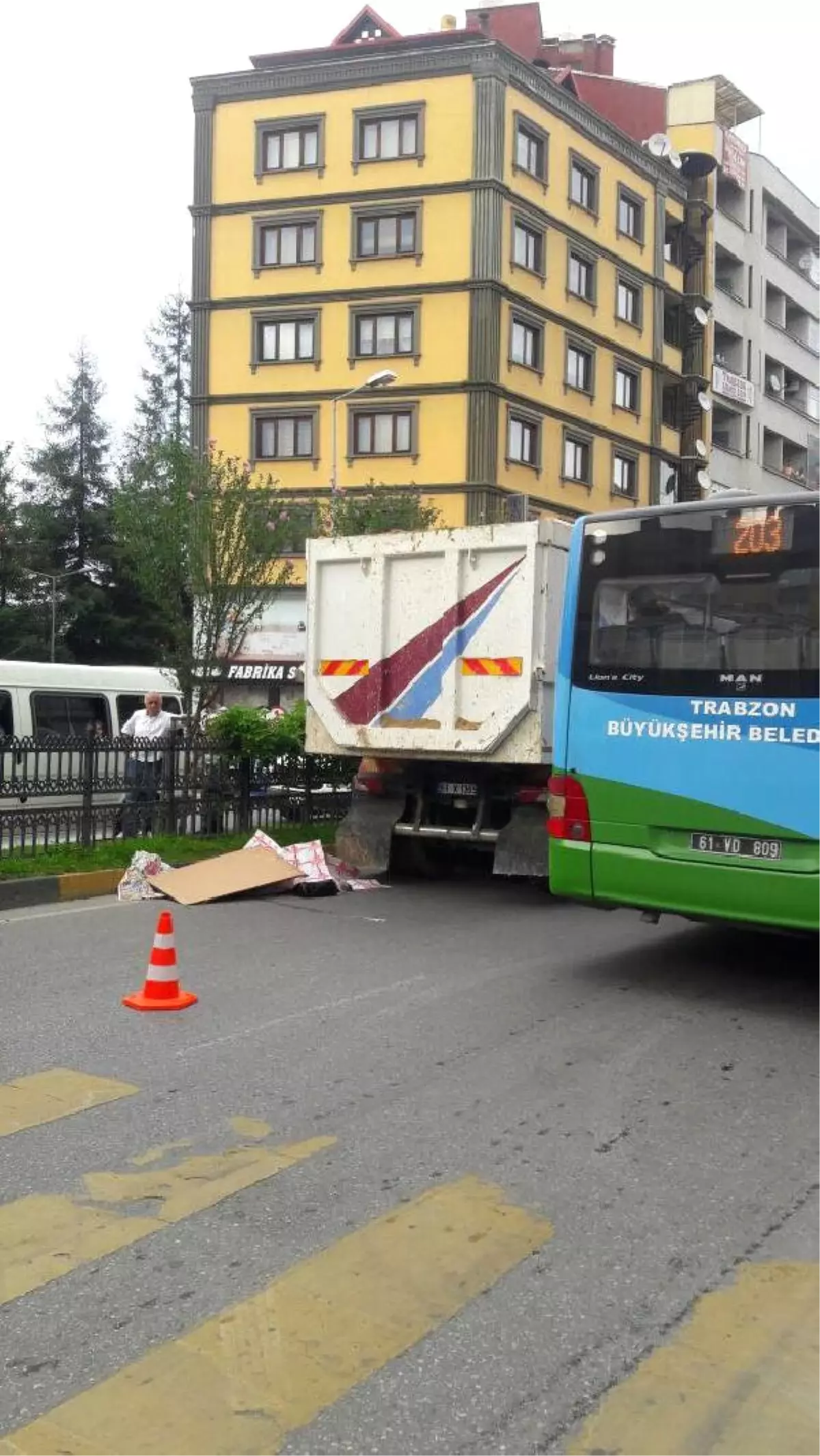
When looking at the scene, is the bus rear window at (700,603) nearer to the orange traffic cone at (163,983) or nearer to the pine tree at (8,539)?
the orange traffic cone at (163,983)

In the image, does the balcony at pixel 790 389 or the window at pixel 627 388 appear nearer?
the window at pixel 627 388

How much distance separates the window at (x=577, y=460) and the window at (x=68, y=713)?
23.1m

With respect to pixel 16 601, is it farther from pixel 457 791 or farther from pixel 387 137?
pixel 457 791

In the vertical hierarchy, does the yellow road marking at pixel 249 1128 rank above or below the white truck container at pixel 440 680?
below

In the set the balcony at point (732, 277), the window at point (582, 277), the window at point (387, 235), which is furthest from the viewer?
the balcony at point (732, 277)

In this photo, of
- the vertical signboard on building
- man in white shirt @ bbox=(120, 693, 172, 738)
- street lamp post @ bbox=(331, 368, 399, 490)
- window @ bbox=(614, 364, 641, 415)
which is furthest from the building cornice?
man in white shirt @ bbox=(120, 693, 172, 738)

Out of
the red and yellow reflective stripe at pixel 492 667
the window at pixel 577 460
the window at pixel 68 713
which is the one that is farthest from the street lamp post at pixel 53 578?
the red and yellow reflective stripe at pixel 492 667

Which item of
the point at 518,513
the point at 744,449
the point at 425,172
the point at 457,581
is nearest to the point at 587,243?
the point at 425,172

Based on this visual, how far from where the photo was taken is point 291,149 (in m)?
37.1

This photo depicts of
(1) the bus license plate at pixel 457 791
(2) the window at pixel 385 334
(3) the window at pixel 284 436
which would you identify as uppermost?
(2) the window at pixel 385 334

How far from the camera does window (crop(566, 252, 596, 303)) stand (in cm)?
3928

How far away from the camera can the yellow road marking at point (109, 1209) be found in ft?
12.1

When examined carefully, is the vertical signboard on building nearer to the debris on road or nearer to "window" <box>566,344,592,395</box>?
"window" <box>566,344,592,395</box>

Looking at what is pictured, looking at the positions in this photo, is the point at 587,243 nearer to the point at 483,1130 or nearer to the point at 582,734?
the point at 582,734
